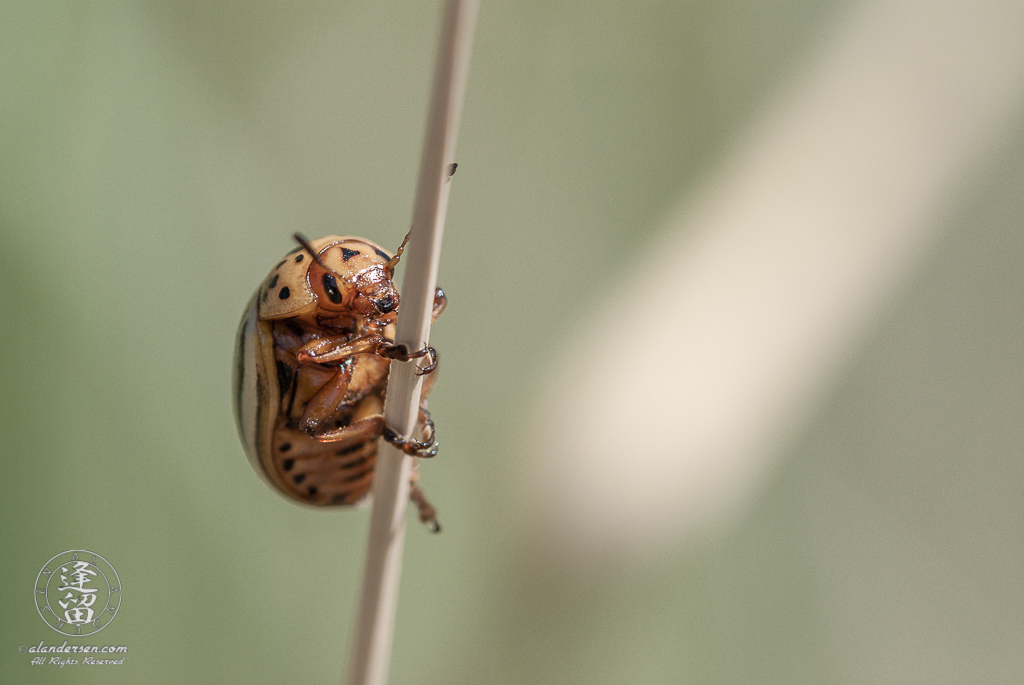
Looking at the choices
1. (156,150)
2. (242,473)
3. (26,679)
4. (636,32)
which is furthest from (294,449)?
(636,32)

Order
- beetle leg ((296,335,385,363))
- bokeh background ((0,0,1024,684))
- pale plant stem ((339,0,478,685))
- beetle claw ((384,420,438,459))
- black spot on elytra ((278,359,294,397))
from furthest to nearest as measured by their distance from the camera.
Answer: bokeh background ((0,0,1024,684)), black spot on elytra ((278,359,294,397)), beetle leg ((296,335,385,363)), beetle claw ((384,420,438,459)), pale plant stem ((339,0,478,685))

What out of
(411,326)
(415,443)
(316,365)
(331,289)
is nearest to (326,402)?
(316,365)

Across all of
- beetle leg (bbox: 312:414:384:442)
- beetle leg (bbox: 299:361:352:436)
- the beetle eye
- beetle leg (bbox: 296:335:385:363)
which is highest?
the beetle eye

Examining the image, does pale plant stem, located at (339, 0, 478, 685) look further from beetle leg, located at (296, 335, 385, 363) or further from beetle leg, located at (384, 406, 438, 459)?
beetle leg, located at (296, 335, 385, 363)

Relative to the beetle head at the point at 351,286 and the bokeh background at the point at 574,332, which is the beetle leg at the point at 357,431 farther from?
the bokeh background at the point at 574,332

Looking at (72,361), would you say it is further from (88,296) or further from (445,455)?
(445,455)

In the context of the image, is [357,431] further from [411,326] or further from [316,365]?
[411,326]

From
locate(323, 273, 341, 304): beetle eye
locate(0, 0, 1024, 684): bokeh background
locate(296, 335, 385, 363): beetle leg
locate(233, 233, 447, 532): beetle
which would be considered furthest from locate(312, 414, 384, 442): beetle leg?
locate(0, 0, 1024, 684): bokeh background
